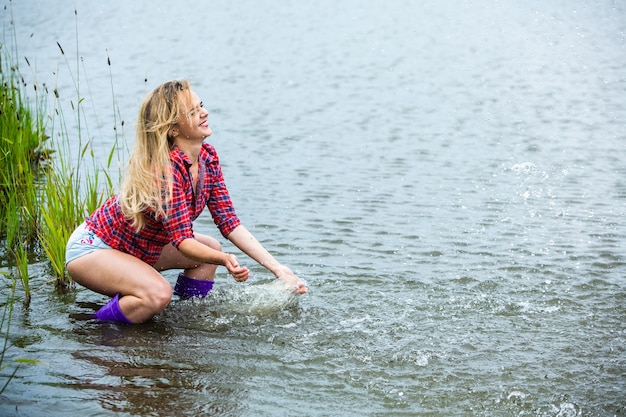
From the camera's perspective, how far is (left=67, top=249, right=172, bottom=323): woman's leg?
15.1 feet

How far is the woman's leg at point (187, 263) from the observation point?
197 inches

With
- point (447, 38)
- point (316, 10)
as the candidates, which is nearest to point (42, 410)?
point (447, 38)

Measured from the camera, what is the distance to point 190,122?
460 cm

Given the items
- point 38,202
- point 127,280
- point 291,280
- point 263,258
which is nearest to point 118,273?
point 127,280

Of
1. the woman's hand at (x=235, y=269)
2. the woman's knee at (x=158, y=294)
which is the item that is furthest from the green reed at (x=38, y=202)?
the woman's hand at (x=235, y=269)

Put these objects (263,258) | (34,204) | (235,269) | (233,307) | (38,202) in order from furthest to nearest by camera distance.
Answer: (34,204) → (38,202) → (233,307) → (263,258) → (235,269)

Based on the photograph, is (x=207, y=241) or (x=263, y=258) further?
(x=207, y=241)

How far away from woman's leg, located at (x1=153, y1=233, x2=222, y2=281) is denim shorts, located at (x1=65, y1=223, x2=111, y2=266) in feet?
1.34

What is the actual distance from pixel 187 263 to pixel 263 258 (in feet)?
1.68

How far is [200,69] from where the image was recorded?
14.3 meters

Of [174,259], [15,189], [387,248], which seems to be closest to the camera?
[174,259]

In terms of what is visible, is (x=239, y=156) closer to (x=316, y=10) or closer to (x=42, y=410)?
(x=42, y=410)

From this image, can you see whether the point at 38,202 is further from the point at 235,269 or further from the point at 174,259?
the point at 235,269

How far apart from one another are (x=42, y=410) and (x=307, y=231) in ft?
11.1
